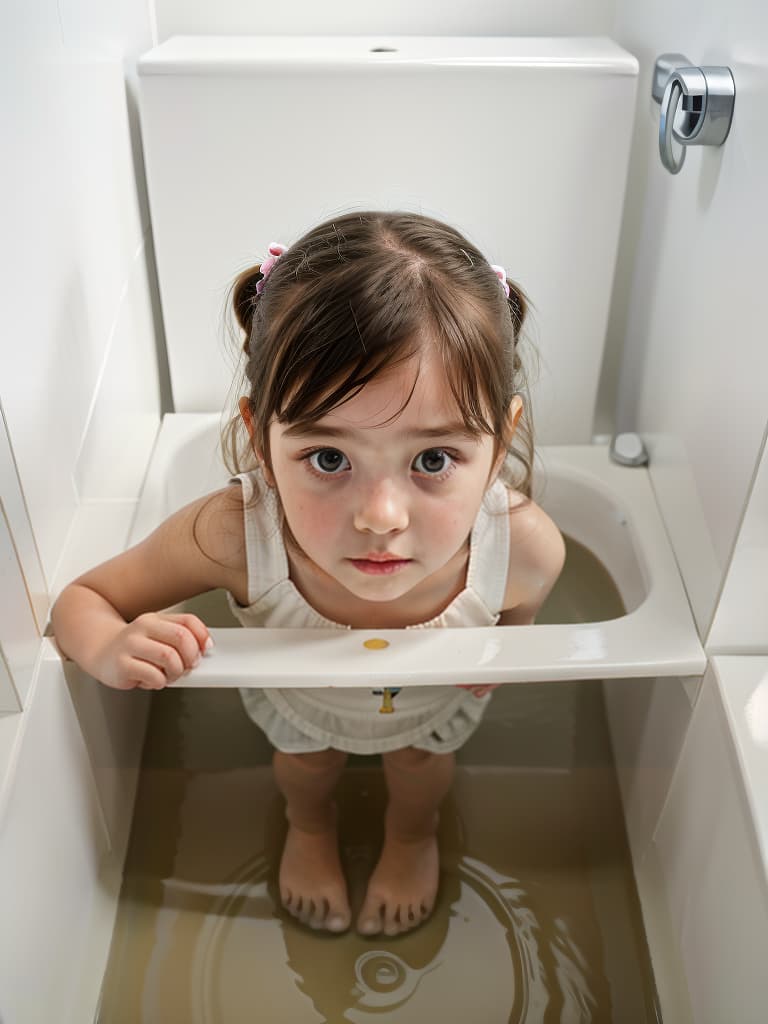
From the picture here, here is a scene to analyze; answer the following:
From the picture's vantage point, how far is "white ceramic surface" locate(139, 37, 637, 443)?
1.07 metres

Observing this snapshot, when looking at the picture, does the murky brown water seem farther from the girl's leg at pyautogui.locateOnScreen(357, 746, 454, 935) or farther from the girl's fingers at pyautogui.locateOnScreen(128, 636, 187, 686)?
the girl's fingers at pyautogui.locateOnScreen(128, 636, 187, 686)

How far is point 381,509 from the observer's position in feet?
2.51

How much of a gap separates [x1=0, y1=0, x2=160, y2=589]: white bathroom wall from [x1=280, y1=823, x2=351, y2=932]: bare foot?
431 millimetres

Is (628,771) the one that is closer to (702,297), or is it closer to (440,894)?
(440,894)

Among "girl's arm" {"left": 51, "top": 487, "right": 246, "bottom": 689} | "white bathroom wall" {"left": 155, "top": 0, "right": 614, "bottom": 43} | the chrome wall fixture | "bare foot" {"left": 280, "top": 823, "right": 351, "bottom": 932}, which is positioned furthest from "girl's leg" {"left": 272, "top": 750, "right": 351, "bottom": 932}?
"white bathroom wall" {"left": 155, "top": 0, "right": 614, "bottom": 43}

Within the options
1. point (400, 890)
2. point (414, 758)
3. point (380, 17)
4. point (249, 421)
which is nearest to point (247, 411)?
point (249, 421)

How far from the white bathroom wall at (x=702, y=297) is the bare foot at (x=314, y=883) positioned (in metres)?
0.49

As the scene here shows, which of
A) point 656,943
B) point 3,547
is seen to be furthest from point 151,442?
point 656,943

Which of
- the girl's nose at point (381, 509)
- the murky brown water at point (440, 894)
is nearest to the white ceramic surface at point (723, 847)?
the murky brown water at point (440, 894)

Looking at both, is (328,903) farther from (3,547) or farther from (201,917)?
(3,547)

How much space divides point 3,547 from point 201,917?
0.53m

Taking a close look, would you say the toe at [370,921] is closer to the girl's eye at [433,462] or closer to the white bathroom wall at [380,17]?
the girl's eye at [433,462]

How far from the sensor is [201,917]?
3.47 feet

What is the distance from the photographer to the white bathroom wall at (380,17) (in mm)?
1224
